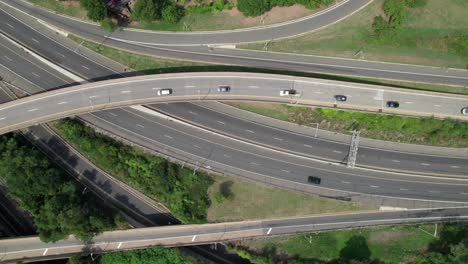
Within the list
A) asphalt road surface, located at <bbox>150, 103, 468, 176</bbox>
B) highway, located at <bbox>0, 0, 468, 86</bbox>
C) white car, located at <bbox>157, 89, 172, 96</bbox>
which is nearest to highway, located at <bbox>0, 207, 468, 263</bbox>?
asphalt road surface, located at <bbox>150, 103, 468, 176</bbox>

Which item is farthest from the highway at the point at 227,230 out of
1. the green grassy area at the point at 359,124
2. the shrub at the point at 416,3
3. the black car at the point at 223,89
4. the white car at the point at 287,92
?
the shrub at the point at 416,3

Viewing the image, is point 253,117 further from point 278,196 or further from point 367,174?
point 367,174

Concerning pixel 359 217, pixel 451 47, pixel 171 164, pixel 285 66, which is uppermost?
pixel 451 47

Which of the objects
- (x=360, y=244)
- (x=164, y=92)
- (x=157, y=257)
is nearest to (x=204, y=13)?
(x=164, y=92)

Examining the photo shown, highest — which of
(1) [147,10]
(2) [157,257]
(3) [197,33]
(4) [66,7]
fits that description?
(1) [147,10]

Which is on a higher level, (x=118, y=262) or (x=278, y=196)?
(x=278, y=196)

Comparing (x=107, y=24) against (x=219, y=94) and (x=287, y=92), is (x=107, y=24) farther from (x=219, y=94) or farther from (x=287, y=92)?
(x=287, y=92)

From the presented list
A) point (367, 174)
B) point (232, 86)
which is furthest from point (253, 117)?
point (367, 174)
